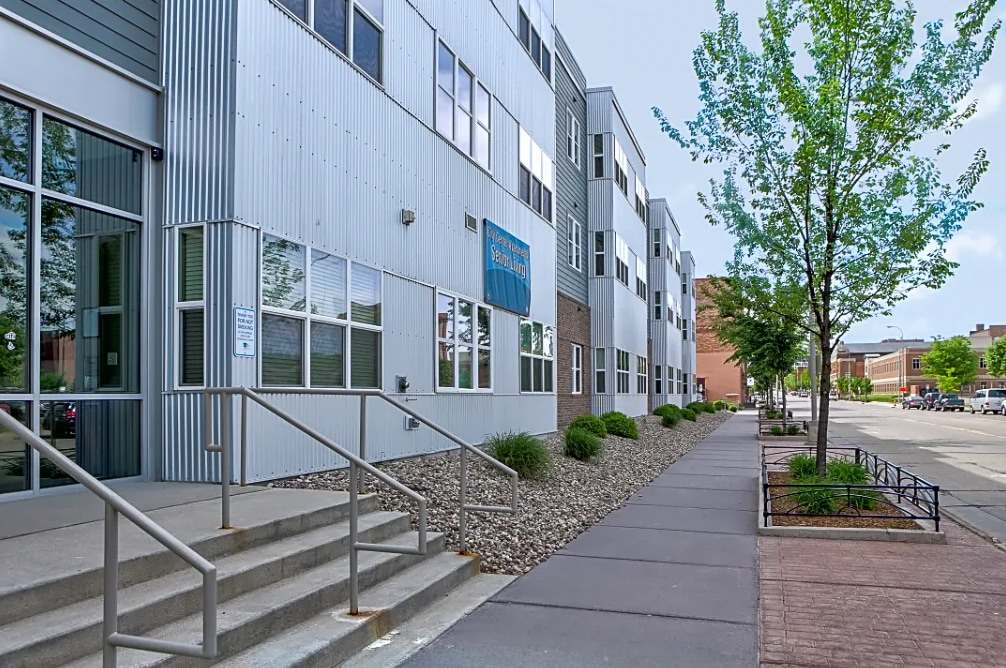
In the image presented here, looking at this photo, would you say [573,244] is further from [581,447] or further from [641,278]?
[581,447]

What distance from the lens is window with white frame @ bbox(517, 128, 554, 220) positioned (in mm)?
16938

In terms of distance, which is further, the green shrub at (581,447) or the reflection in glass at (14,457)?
the green shrub at (581,447)

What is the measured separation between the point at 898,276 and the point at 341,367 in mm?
7283

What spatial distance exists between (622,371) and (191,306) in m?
20.3

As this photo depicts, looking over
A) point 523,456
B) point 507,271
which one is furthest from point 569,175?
point 523,456

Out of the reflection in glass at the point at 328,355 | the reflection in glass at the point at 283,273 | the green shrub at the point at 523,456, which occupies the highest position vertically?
the reflection in glass at the point at 283,273

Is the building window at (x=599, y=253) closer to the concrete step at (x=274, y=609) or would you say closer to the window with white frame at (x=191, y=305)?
the window with white frame at (x=191, y=305)

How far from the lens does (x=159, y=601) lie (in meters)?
4.27

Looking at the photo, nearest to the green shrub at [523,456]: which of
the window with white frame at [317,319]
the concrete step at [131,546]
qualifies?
the window with white frame at [317,319]

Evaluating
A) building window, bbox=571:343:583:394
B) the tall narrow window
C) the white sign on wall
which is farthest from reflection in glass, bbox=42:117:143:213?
building window, bbox=571:343:583:394

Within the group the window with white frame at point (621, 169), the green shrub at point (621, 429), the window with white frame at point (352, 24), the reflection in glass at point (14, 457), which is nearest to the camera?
the reflection in glass at point (14, 457)

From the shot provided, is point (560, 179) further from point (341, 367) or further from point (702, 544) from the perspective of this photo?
point (702, 544)

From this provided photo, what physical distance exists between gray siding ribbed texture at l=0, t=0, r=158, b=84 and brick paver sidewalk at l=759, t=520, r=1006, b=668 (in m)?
7.25

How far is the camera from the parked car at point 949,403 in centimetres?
6225
